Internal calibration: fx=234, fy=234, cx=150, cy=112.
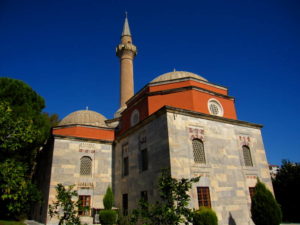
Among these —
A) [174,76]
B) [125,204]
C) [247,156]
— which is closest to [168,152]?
[125,204]

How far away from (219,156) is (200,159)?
4.16ft

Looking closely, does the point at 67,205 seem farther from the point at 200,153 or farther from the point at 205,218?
the point at 200,153

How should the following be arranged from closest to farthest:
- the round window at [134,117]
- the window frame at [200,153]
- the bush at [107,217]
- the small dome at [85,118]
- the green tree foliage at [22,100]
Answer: the window frame at [200,153]
the bush at [107,217]
the green tree foliage at [22,100]
the round window at [134,117]
the small dome at [85,118]

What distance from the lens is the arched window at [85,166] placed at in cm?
1553

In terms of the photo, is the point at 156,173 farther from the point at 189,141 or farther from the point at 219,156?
the point at 219,156

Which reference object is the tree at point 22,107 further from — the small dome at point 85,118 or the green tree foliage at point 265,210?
the green tree foliage at point 265,210

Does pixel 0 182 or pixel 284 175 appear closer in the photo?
pixel 0 182

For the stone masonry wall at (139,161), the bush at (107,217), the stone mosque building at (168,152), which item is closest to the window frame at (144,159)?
the stone mosque building at (168,152)

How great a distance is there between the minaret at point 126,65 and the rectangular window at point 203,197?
1255cm

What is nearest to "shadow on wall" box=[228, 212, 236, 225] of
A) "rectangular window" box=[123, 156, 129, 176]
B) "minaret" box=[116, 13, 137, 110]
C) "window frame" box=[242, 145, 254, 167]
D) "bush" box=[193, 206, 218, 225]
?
"bush" box=[193, 206, 218, 225]

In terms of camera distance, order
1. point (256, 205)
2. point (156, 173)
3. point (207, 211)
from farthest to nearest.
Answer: point (156, 173) → point (256, 205) → point (207, 211)

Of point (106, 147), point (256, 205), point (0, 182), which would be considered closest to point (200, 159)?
point (256, 205)

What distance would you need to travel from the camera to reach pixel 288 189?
17125 mm

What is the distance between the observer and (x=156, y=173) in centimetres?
1171
